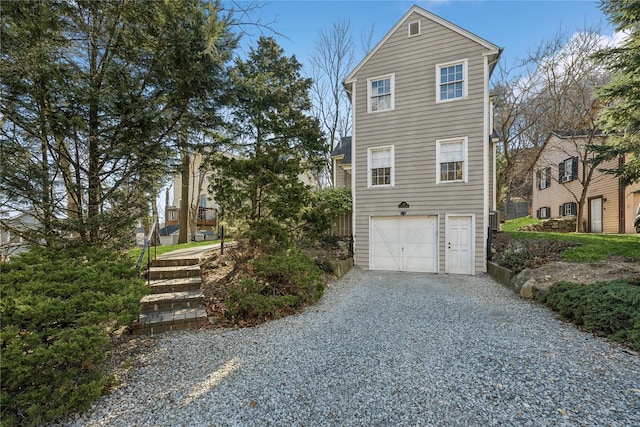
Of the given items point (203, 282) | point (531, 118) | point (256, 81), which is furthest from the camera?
point (531, 118)

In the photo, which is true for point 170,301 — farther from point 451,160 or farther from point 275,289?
point 451,160

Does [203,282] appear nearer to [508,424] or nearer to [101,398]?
[101,398]

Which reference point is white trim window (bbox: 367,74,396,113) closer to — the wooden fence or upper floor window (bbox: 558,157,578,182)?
the wooden fence

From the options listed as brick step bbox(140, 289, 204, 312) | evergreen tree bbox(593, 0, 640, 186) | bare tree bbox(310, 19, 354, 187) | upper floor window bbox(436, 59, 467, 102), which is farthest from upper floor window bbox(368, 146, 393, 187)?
brick step bbox(140, 289, 204, 312)

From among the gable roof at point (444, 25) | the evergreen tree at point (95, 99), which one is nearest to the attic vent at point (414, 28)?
the gable roof at point (444, 25)

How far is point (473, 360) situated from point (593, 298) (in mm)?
2751

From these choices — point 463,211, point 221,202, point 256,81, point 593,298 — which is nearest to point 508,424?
point 593,298

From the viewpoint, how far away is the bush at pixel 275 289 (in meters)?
4.96

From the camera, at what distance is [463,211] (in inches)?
341

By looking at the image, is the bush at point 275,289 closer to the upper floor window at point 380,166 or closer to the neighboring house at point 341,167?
the upper floor window at point 380,166

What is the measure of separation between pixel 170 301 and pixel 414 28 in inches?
424

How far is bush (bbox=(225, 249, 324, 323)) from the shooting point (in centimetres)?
496

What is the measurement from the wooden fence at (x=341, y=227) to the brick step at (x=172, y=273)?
219 inches

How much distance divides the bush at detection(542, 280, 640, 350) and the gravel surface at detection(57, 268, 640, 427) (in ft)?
0.90
